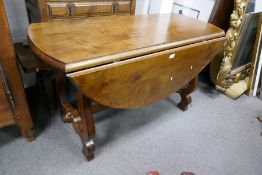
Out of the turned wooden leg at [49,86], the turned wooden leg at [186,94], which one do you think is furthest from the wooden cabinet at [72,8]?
the turned wooden leg at [186,94]

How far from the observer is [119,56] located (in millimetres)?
980

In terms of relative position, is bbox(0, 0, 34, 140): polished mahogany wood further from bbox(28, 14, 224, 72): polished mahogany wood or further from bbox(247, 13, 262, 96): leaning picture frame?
bbox(247, 13, 262, 96): leaning picture frame

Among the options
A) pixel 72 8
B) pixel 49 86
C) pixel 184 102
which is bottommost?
pixel 184 102

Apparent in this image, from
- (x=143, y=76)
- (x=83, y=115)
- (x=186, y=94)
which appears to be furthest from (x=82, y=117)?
(x=186, y=94)

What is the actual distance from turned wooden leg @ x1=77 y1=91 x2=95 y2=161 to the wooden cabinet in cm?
63

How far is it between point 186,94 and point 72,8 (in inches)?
43.6

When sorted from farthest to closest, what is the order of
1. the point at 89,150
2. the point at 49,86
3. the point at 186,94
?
the point at 186,94 < the point at 49,86 < the point at 89,150

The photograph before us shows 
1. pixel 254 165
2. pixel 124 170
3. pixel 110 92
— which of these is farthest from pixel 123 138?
pixel 254 165

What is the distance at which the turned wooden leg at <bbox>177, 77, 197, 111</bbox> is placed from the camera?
1.71 metres

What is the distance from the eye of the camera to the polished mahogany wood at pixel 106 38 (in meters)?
0.91

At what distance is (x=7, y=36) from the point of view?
1.01 metres

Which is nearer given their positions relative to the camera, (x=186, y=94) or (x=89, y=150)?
(x=89, y=150)

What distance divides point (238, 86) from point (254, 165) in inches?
36.7

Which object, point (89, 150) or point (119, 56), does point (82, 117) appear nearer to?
point (89, 150)
